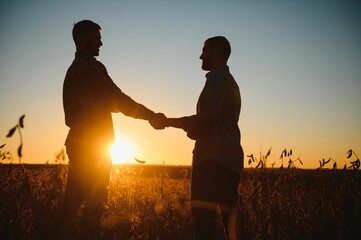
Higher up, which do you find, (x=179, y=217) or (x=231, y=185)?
(x=231, y=185)

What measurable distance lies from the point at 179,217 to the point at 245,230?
1073 mm

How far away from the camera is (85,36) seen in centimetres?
421

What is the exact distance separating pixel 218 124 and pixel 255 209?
3.53 ft

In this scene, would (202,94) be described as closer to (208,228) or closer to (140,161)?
(140,161)

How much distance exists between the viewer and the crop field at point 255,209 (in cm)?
318

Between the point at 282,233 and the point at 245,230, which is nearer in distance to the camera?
the point at 282,233

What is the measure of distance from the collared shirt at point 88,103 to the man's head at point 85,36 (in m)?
0.11

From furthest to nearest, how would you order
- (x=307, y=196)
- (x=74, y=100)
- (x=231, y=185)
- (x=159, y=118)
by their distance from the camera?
(x=159, y=118), (x=307, y=196), (x=74, y=100), (x=231, y=185)

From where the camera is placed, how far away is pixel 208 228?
10.4 feet

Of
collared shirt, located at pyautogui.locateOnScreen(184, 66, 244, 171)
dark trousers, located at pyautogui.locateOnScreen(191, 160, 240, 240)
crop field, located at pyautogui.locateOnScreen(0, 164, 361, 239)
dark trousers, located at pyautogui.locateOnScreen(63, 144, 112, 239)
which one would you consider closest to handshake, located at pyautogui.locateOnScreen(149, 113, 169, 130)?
crop field, located at pyautogui.locateOnScreen(0, 164, 361, 239)

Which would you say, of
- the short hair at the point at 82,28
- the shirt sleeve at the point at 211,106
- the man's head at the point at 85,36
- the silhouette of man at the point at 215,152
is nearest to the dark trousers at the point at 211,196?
the silhouette of man at the point at 215,152

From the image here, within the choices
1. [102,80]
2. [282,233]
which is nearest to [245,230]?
[282,233]

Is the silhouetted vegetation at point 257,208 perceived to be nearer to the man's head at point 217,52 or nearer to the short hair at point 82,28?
the man's head at point 217,52

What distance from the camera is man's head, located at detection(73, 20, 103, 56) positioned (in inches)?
165
